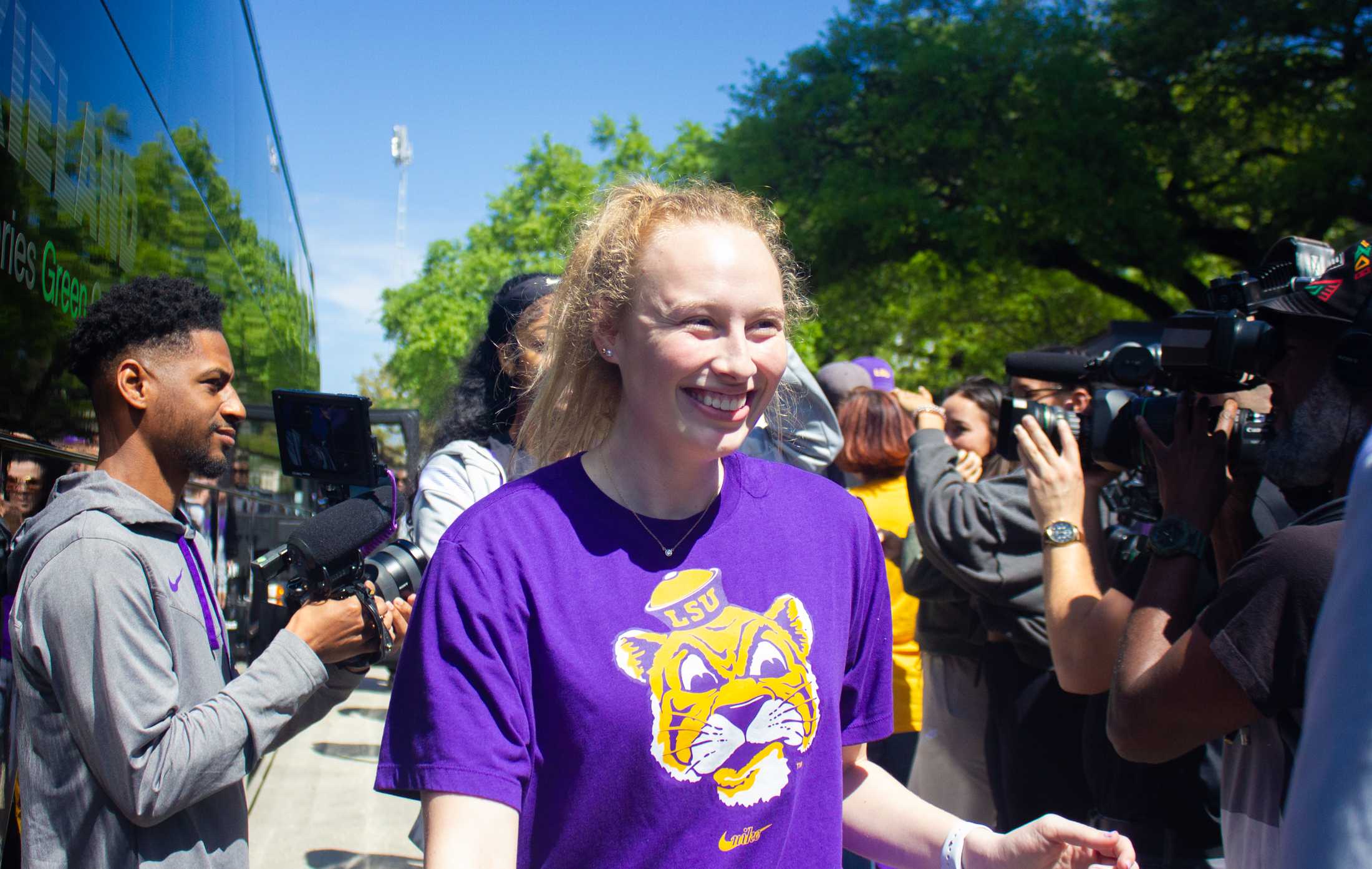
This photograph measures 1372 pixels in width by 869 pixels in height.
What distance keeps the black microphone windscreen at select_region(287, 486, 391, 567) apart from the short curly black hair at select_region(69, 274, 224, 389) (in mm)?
569

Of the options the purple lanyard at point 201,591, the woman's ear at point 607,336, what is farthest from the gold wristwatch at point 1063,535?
the purple lanyard at point 201,591

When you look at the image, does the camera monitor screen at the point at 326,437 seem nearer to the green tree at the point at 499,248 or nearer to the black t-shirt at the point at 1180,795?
the black t-shirt at the point at 1180,795

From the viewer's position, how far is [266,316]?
262 inches

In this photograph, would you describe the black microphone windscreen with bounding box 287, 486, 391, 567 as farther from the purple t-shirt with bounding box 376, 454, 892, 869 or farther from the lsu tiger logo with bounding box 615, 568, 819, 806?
the lsu tiger logo with bounding box 615, 568, 819, 806

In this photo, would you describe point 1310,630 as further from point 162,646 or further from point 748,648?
point 162,646

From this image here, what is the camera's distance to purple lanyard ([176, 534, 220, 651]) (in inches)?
91.4

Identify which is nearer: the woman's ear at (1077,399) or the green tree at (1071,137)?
the woman's ear at (1077,399)

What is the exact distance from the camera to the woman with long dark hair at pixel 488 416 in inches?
103

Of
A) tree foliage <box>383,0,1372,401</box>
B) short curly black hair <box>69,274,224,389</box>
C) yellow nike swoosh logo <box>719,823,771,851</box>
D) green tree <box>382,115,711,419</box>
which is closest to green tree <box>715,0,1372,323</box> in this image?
tree foliage <box>383,0,1372,401</box>

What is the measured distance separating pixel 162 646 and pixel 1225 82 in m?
16.3

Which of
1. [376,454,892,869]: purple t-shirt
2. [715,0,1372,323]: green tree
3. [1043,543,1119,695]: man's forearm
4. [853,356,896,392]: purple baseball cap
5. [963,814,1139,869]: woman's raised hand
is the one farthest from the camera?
[715,0,1372,323]: green tree

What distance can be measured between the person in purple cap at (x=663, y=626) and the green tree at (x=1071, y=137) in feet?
47.1

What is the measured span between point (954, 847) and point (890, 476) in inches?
120

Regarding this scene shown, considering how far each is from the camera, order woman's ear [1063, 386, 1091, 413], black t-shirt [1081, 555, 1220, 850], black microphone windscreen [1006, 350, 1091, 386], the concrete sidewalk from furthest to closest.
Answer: the concrete sidewalk → woman's ear [1063, 386, 1091, 413] → black microphone windscreen [1006, 350, 1091, 386] → black t-shirt [1081, 555, 1220, 850]
